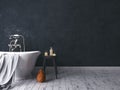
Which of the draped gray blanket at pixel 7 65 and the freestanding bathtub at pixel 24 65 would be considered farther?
the freestanding bathtub at pixel 24 65

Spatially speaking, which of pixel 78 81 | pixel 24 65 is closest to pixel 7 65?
pixel 24 65

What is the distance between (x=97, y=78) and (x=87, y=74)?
43cm

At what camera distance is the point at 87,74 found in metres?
4.40

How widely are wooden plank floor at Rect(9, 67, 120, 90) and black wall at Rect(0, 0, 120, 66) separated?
0.98 feet

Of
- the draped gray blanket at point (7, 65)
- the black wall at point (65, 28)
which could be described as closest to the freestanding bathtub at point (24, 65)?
the draped gray blanket at point (7, 65)

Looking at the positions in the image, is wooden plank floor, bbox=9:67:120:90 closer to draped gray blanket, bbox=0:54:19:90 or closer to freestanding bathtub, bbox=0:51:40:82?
freestanding bathtub, bbox=0:51:40:82

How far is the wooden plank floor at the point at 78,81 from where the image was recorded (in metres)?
3.34

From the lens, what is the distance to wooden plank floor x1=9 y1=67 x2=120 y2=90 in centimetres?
334

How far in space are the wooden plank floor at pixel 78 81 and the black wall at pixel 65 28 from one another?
0.30 metres

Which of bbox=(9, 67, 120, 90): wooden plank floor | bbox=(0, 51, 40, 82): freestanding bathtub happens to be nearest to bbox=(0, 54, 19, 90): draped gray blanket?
bbox=(0, 51, 40, 82): freestanding bathtub

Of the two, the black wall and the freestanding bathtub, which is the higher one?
the black wall

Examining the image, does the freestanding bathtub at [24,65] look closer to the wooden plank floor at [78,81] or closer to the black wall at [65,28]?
the wooden plank floor at [78,81]

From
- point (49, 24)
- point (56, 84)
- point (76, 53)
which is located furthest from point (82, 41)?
point (56, 84)

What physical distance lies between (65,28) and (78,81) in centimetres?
167
